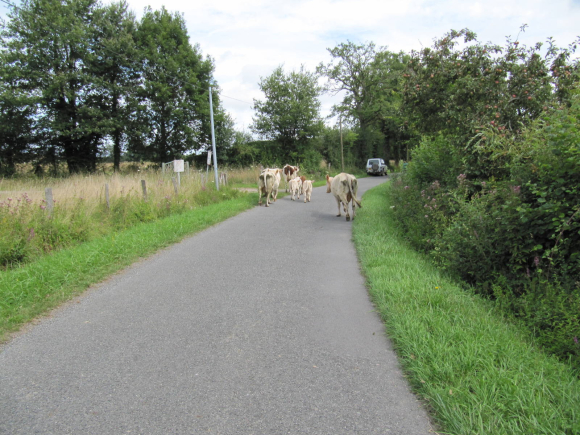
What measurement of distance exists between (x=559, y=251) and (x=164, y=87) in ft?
109

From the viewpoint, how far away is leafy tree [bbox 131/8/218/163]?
33.4 meters

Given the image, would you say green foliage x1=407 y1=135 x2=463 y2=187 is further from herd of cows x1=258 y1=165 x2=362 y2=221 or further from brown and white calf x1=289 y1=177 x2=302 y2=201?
brown and white calf x1=289 y1=177 x2=302 y2=201

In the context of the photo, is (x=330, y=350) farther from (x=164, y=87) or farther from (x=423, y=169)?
(x=164, y=87)

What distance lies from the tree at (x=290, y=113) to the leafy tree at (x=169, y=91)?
6318 mm

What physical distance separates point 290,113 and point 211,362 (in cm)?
3866

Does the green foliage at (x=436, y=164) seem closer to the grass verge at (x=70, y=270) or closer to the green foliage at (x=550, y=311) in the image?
the green foliage at (x=550, y=311)

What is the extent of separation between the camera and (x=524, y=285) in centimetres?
520

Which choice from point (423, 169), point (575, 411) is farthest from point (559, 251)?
point (423, 169)

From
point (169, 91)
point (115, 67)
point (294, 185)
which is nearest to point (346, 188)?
point (294, 185)

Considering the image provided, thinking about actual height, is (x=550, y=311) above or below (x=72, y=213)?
below

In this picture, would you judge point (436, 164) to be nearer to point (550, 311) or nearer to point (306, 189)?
point (306, 189)

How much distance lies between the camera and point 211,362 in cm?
364

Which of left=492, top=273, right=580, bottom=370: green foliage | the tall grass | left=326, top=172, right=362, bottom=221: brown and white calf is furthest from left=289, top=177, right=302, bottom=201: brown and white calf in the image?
left=492, top=273, right=580, bottom=370: green foliage

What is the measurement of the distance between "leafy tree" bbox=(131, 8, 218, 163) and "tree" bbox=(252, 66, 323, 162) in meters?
6.32
